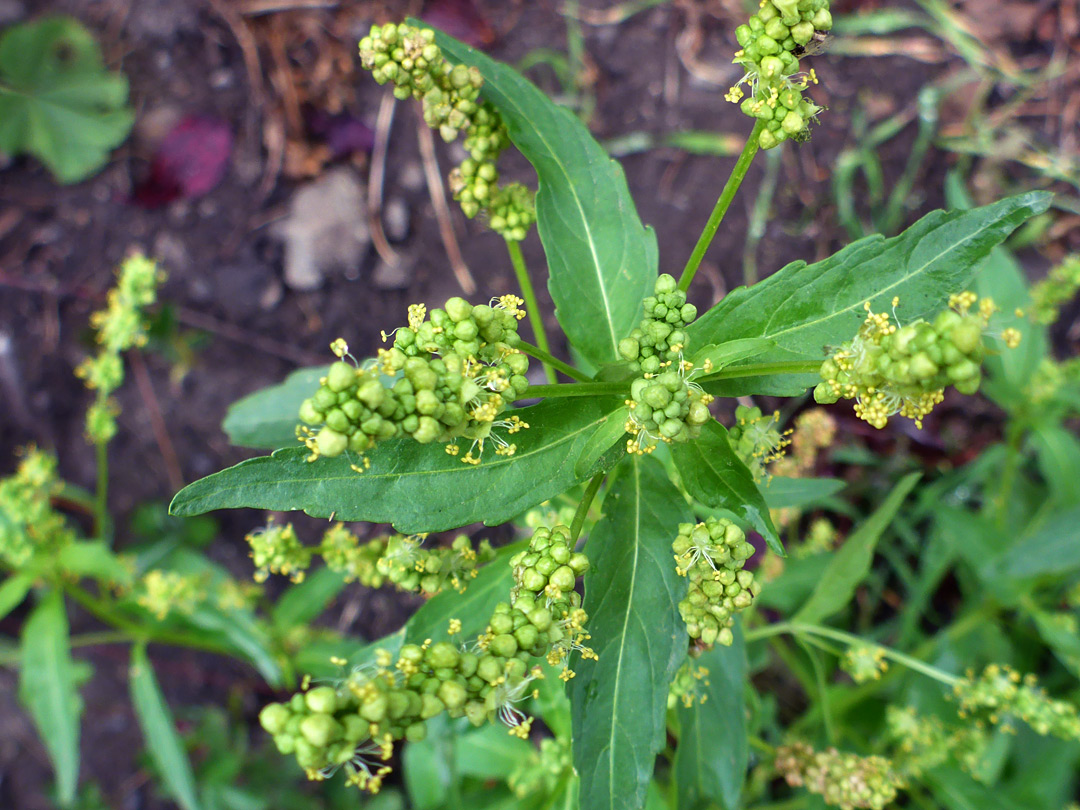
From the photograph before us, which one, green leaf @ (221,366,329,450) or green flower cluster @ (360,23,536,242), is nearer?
green flower cluster @ (360,23,536,242)

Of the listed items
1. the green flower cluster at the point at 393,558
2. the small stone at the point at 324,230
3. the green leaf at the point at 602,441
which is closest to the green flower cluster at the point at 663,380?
the green leaf at the point at 602,441

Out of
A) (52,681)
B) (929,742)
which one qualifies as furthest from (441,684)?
(52,681)

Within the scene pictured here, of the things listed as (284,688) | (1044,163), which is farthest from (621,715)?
(1044,163)

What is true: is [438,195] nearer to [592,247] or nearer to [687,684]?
[592,247]

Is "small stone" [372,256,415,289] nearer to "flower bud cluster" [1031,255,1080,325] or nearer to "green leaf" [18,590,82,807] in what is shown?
"green leaf" [18,590,82,807]

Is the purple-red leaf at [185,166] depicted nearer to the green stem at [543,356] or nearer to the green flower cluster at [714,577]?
the green stem at [543,356]

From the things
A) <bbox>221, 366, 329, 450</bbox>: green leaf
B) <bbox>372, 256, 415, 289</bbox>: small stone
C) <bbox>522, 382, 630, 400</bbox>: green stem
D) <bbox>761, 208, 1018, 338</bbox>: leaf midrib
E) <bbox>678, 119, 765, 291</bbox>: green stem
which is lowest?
<bbox>372, 256, 415, 289</bbox>: small stone

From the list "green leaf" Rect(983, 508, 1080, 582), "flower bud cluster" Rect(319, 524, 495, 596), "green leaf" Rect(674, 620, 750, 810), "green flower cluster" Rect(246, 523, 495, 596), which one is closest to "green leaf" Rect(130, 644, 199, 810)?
"green flower cluster" Rect(246, 523, 495, 596)
